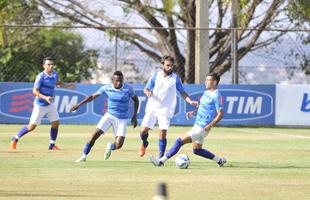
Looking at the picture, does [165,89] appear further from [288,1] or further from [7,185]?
[288,1]

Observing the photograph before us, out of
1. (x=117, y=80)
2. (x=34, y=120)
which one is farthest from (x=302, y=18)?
(x=117, y=80)

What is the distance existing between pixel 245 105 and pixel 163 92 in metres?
13.5

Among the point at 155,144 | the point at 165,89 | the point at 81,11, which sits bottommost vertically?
the point at 155,144

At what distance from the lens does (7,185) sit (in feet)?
44.8

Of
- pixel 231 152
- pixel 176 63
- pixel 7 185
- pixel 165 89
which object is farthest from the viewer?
pixel 176 63

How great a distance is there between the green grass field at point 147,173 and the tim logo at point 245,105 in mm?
7084

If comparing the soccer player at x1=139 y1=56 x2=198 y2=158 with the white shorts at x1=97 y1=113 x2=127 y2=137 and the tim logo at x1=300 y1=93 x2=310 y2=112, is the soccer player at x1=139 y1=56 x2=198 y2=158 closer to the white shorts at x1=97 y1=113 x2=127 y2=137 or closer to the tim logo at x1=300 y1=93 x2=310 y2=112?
the white shorts at x1=97 y1=113 x2=127 y2=137

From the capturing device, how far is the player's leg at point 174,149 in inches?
667

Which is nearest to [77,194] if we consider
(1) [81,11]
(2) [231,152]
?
(2) [231,152]

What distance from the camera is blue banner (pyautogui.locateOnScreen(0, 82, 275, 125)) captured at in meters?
31.9

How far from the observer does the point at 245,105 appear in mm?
32219

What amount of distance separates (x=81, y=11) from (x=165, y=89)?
75.0 ft

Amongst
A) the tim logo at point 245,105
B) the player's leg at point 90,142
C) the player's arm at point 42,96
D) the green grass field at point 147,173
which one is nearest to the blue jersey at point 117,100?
the player's leg at point 90,142

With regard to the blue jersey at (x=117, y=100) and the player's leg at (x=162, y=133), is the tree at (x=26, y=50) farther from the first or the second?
the blue jersey at (x=117, y=100)
